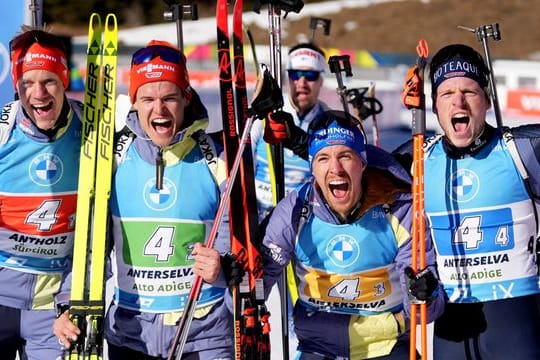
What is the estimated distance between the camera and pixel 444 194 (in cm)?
443

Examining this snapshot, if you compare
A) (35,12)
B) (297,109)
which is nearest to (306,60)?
(297,109)

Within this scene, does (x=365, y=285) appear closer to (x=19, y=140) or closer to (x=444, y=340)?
(x=444, y=340)

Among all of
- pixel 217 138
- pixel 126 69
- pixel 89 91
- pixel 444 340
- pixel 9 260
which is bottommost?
pixel 444 340

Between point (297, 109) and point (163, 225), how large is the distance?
11.7 ft

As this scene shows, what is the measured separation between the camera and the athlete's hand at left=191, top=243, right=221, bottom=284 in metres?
4.04

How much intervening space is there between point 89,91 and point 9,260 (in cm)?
81

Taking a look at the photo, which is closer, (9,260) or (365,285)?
(365,285)

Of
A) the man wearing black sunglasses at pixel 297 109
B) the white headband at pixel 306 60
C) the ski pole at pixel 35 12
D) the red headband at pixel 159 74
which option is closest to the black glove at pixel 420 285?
the red headband at pixel 159 74

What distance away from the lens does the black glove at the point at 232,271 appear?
4.15m

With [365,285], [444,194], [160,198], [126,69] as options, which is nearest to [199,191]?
[160,198]

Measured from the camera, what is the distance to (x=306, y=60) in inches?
311

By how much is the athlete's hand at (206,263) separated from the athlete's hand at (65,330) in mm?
608

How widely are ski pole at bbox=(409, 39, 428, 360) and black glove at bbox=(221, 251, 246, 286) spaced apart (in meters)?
0.67

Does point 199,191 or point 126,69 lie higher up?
point 126,69
